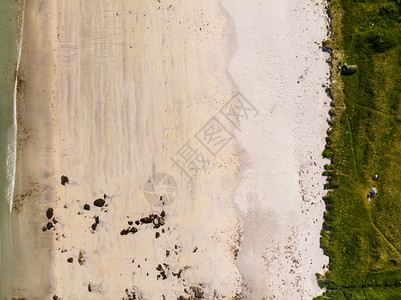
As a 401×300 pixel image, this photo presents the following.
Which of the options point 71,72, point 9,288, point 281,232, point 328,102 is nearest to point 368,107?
point 328,102

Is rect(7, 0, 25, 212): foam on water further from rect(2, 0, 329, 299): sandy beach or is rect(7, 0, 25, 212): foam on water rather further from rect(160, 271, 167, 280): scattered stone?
rect(160, 271, 167, 280): scattered stone

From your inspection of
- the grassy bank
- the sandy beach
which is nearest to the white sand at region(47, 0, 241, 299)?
the sandy beach

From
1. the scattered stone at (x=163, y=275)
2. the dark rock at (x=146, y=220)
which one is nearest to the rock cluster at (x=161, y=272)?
the scattered stone at (x=163, y=275)

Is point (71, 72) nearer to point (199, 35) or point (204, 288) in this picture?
point (199, 35)

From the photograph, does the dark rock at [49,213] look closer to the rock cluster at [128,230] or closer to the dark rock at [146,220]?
the rock cluster at [128,230]

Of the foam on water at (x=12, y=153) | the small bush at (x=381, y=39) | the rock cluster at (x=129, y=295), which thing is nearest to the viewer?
the rock cluster at (x=129, y=295)

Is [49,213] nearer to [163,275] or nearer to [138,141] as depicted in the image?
[138,141]

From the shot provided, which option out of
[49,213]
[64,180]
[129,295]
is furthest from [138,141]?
[129,295]
